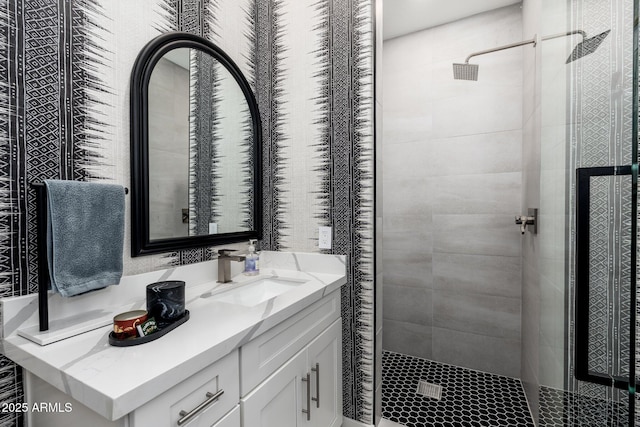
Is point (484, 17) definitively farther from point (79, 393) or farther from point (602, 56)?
point (79, 393)

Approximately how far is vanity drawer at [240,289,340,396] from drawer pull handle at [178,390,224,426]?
0.10 metres

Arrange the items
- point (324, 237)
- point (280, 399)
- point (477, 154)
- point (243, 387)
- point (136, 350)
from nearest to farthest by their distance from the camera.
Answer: point (136, 350), point (243, 387), point (280, 399), point (324, 237), point (477, 154)

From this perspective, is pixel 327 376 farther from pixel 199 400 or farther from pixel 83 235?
pixel 83 235

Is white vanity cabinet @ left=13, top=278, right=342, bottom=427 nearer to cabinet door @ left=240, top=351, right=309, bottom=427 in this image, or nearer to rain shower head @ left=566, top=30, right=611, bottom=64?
cabinet door @ left=240, top=351, right=309, bottom=427

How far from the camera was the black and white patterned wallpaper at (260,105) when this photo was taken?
2.63 feet

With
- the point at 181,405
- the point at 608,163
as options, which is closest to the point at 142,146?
the point at 181,405

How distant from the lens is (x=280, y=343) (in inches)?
39.0

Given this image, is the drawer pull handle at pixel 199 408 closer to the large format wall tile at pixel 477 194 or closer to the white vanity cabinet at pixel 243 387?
the white vanity cabinet at pixel 243 387

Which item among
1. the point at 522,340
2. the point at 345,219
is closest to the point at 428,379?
the point at 522,340

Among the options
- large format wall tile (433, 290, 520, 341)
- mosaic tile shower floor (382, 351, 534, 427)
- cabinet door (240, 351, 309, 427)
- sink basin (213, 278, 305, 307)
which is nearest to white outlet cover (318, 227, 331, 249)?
sink basin (213, 278, 305, 307)

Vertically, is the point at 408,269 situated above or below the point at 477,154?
below

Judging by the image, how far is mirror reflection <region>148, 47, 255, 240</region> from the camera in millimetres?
1154

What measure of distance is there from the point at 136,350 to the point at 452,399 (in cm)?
184

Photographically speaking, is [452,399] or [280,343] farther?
[452,399]
